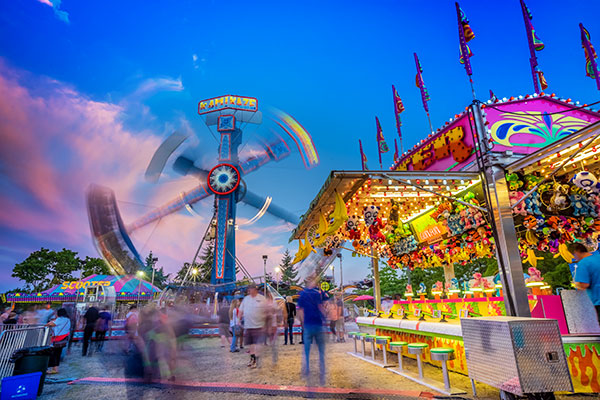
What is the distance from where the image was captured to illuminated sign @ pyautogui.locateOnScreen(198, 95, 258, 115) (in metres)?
30.9

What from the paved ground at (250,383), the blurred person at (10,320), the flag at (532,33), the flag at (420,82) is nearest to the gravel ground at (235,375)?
the paved ground at (250,383)

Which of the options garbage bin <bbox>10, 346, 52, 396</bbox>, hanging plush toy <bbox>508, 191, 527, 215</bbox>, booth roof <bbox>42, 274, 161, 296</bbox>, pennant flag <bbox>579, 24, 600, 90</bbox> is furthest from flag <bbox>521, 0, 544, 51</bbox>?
booth roof <bbox>42, 274, 161, 296</bbox>

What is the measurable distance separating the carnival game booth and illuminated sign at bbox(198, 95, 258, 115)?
81.4 ft

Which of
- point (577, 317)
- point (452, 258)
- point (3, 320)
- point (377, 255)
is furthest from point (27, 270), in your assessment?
point (577, 317)

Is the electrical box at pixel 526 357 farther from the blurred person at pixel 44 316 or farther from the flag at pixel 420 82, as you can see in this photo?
the blurred person at pixel 44 316

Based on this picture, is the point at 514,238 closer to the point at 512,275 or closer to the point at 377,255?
the point at 512,275

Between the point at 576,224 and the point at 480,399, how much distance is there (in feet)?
10.3

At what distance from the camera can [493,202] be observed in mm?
5230

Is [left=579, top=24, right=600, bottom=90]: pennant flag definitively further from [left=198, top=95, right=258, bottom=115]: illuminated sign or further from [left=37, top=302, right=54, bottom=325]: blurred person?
[left=198, top=95, right=258, bottom=115]: illuminated sign

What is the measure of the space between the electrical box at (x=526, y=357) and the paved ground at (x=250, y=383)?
155cm

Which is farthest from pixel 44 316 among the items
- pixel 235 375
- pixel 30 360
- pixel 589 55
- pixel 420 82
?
pixel 589 55

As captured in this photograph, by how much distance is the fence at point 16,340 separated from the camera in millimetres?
5484

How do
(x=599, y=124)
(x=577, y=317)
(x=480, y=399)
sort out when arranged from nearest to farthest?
(x=599, y=124), (x=480, y=399), (x=577, y=317)

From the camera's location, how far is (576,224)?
5.12 m
